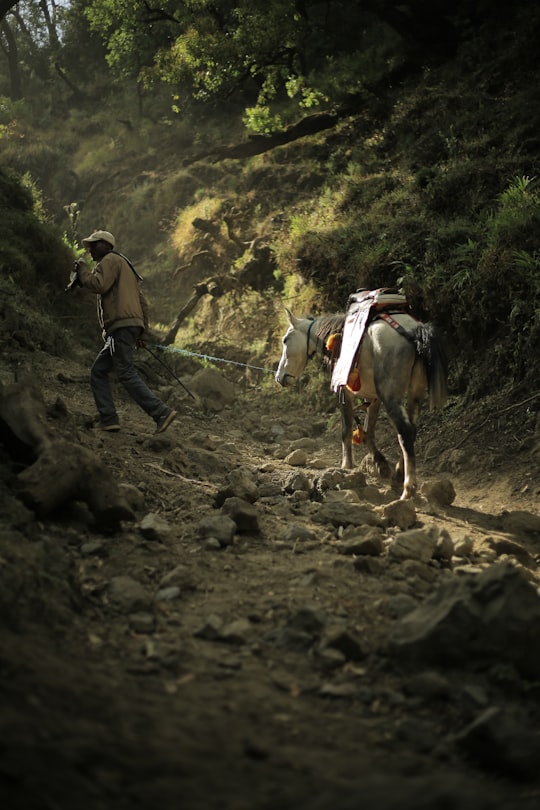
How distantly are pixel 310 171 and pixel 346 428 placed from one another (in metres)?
9.99

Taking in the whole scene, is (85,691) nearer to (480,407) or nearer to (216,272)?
(480,407)

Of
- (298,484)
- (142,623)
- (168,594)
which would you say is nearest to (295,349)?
(298,484)

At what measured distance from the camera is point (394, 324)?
7.27m

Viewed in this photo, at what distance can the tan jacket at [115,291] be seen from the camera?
7469 millimetres

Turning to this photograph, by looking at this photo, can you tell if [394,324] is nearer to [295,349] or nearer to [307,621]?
[295,349]

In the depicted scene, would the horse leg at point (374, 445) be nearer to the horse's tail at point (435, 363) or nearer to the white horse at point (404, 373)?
the white horse at point (404, 373)

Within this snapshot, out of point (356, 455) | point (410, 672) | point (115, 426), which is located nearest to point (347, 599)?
point (410, 672)

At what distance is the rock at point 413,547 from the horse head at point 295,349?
13.9 ft

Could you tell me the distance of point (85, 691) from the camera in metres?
2.73

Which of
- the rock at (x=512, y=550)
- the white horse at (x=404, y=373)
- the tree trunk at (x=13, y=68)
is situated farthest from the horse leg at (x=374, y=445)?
the tree trunk at (x=13, y=68)

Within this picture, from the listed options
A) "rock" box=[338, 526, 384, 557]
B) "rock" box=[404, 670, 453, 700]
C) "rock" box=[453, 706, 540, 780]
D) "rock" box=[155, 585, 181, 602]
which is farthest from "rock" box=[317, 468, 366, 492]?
"rock" box=[453, 706, 540, 780]

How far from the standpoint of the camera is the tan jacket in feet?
24.5

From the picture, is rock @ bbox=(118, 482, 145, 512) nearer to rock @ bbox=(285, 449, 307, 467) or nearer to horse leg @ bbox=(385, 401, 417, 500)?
horse leg @ bbox=(385, 401, 417, 500)

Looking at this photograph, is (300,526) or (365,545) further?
(300,526)
